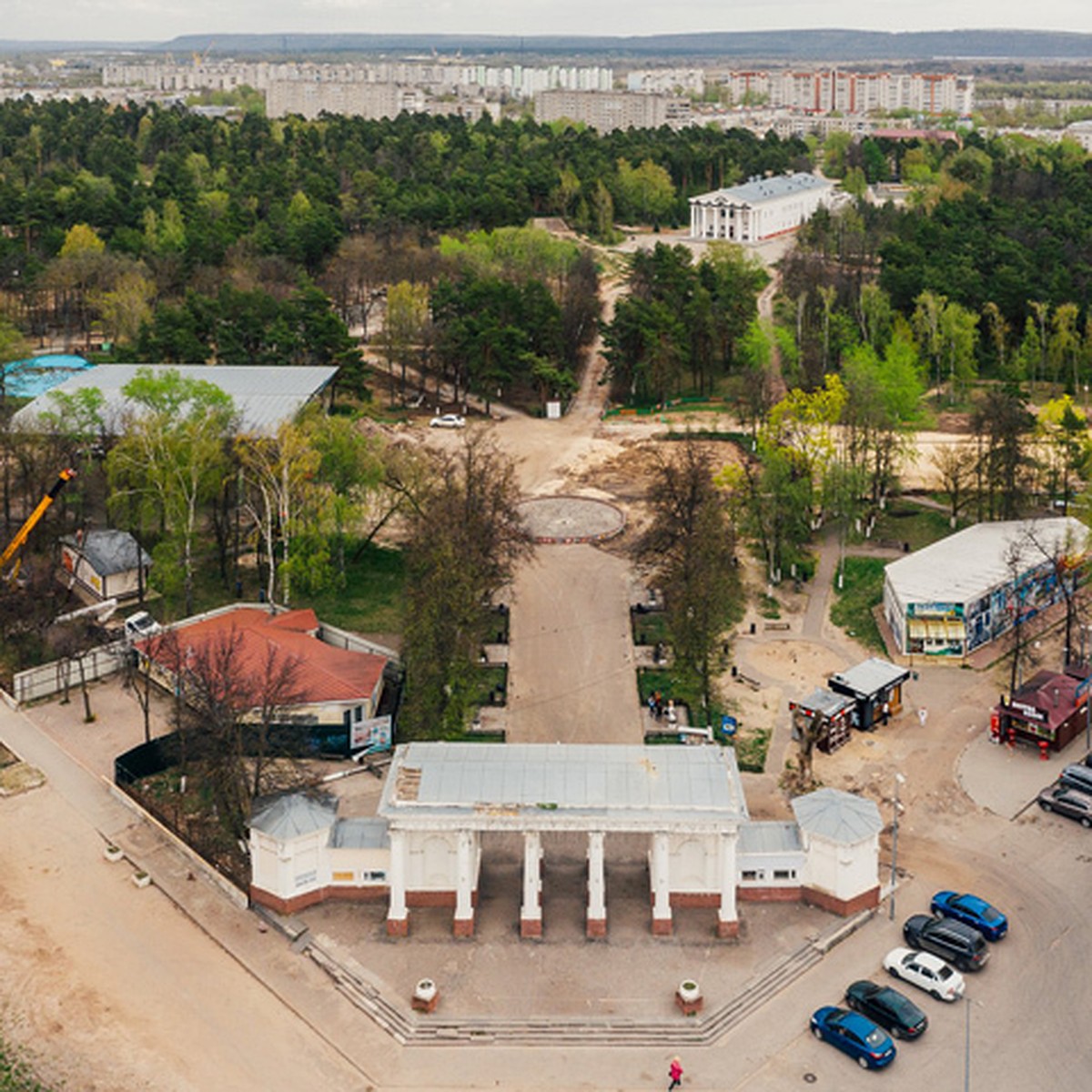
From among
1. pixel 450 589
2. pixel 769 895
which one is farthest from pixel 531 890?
pixel 450 589

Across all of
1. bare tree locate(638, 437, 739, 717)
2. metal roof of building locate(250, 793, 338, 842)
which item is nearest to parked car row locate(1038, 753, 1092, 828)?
bare tree locate(638, 437, 739, 717)

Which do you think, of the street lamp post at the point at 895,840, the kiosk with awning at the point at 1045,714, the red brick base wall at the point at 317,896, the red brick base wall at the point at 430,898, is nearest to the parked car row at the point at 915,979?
the street lamp post at the point at 895,840

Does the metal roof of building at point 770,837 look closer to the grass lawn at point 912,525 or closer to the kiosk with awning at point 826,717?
the kiosk with awning at point 826,717

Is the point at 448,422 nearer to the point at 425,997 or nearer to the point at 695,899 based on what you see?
the point at 695,899

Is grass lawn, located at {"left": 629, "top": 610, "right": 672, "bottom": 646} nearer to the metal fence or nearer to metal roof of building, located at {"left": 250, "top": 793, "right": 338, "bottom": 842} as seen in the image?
metal roof of building, located at {"left": 250, "top": 793, "right": 338, "bottom": 842}

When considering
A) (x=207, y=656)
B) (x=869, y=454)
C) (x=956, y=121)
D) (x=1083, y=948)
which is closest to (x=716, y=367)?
(x=869, y=454)
